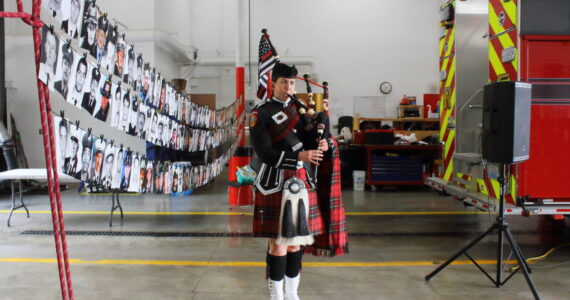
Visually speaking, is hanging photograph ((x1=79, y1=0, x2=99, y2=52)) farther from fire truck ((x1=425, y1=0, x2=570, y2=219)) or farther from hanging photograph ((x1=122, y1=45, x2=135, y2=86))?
fire truck ((x1=425, y1=0, x2=570, y2=219))

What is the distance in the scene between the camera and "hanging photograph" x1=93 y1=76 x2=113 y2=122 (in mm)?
3250

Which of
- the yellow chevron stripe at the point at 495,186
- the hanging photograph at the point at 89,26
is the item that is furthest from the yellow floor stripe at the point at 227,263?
the hanging photograph at the point at 89,26

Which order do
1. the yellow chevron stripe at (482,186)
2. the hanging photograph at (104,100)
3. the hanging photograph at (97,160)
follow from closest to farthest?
1. the hanging photograph at (104,100)
2. the hanging photograph at (97,160)
3. the yellow chevron stripe at (482,186)

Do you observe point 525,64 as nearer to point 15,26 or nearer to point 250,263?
point 250,263

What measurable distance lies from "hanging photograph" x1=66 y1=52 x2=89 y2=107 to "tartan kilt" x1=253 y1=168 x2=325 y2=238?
1.35m

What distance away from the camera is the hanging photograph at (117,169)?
3.73m

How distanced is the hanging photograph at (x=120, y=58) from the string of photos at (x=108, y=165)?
0.54 meters

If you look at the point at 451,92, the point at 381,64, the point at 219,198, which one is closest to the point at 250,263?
the point at 451,92

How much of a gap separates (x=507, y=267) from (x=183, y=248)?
9.47 ft

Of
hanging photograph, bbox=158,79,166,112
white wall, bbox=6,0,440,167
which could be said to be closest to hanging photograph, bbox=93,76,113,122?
hanging photograph, bbox=158,79,166,112

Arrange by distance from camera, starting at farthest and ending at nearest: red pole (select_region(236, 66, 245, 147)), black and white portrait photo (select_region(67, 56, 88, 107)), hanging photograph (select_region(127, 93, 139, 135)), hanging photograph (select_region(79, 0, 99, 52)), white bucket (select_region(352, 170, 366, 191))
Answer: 1. white bucket (select_region(352, 170, 366, 191))
2. red pole (select_region(236, 66, 245, 147))
3. hanging photograph (select_region(127, 93, 139, 135))
4. hanging photograph (select_region(79, 0, 99, 52))
5. black and white portrait photo (select_region(67, 56, 88, 107))

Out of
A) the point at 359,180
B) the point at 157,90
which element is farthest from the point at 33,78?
the point at 359,180

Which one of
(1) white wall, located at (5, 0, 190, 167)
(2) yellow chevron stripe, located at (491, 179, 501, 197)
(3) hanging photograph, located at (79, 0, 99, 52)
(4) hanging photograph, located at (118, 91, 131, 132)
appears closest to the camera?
(3) hanging photograph, located at (79, 0, 99, 52)

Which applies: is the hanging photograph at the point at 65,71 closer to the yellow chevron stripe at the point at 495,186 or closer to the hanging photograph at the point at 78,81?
the hanging photograph at the point at 78,81
